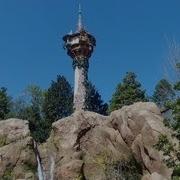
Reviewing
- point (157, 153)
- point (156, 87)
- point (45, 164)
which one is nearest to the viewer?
point (157, 153)

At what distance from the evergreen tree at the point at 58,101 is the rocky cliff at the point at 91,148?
11.6 meters

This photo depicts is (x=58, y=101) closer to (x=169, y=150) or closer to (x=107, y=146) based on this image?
(x=107, y=146)

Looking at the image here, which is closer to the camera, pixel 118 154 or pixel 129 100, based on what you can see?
pixel 118 154

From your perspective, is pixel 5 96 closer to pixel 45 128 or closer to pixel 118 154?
pixel 45 128

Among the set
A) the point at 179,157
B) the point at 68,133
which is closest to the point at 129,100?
the point at 68,133

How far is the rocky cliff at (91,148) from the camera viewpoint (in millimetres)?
34094

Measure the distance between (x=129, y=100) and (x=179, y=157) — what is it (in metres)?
28.4

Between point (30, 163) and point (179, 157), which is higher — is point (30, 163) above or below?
above

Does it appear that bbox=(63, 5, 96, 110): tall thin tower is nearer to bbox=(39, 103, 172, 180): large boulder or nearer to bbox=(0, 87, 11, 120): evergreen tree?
bbox=(0, 87, 11, 120): evergreen tree

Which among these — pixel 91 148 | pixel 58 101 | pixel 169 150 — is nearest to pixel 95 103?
pixel 58 101

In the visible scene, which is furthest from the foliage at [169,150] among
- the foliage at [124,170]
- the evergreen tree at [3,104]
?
the evergreen tree at [3,104]

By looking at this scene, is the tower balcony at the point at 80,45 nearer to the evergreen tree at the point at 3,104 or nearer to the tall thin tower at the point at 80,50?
the tall thin tower at the point at 80,50

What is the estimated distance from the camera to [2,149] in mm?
37000

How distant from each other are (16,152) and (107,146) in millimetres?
6777
